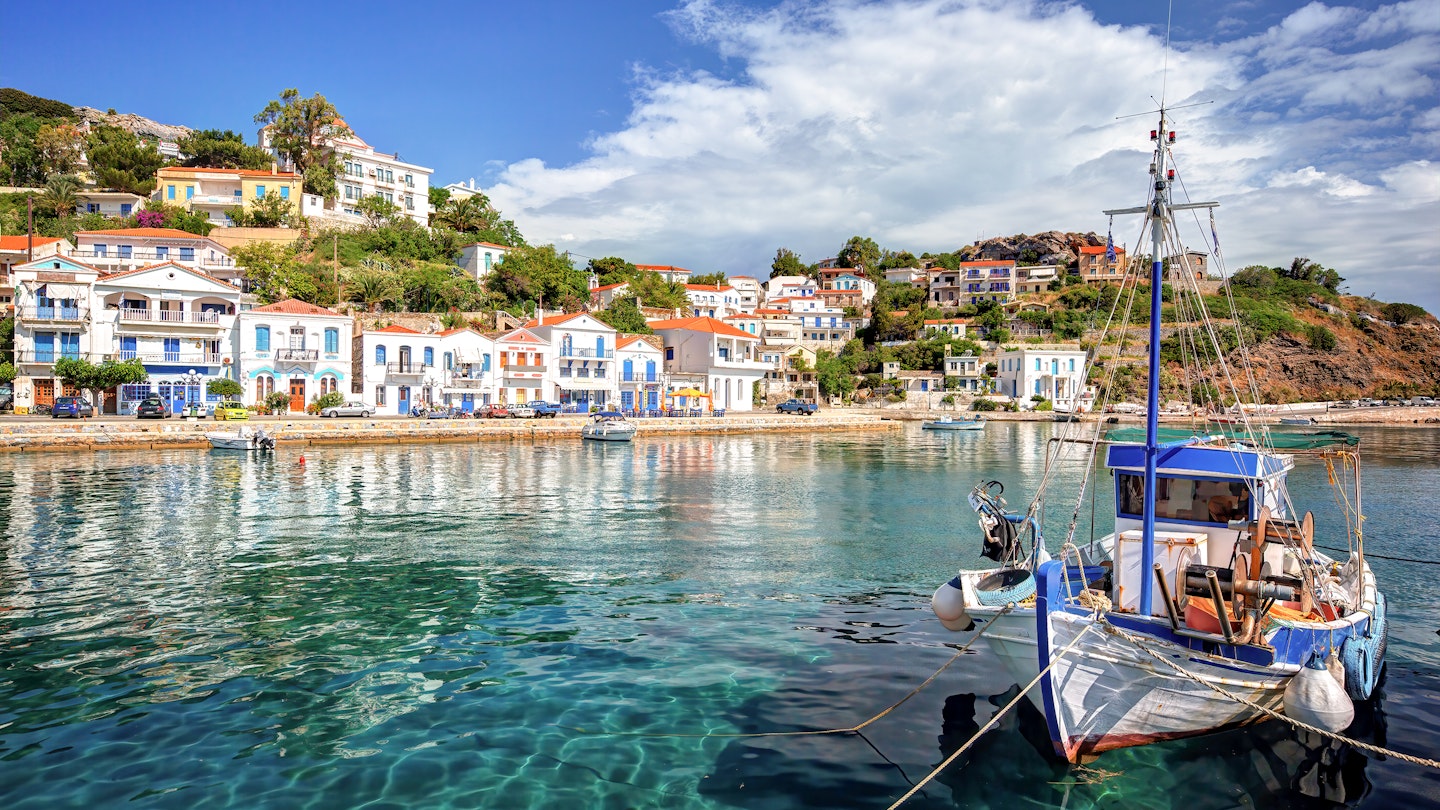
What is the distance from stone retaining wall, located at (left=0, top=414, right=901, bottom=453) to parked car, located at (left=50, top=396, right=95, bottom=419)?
3.31 m

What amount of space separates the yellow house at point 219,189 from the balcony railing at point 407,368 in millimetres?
26762

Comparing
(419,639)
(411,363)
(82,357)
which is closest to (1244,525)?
(419,639)

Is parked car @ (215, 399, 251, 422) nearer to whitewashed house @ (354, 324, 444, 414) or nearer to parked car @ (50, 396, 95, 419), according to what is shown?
parked car @ (50, 396, 95, 419)

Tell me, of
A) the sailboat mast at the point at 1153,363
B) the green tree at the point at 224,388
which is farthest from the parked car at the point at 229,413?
the sailboat mast at the point at 1153,363

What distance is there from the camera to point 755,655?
11.5 meters

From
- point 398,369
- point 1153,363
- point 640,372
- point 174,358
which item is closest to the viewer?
point 1153,363

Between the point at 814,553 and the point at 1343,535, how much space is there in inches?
573

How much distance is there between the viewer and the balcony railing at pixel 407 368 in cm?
5331

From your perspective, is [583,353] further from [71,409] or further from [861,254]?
[861,254]

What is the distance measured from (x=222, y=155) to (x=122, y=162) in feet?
31.3

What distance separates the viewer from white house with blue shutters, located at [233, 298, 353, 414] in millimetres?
49156

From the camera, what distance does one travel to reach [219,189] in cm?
7044

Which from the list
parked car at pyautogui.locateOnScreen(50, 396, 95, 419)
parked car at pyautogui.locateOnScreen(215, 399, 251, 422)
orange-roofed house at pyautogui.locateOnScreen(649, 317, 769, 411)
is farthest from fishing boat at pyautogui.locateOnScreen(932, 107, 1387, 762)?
orange-roofed house at pyautogui.locateOnScreen(649, 317, 769, 411)

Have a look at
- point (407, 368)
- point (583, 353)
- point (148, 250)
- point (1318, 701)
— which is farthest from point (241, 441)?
point (1318, 701)
